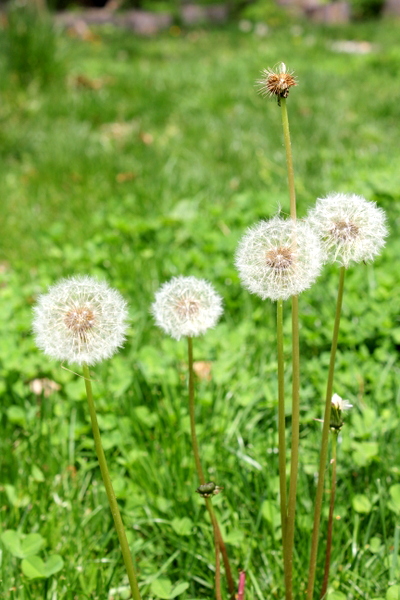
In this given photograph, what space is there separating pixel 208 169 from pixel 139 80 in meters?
2.59

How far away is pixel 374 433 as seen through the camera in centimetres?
212

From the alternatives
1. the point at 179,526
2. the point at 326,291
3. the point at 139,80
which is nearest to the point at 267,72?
the point at 179,526

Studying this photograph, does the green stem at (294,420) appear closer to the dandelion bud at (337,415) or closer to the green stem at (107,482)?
the dandelion bud at (337,415)

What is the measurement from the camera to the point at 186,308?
1.37 meters

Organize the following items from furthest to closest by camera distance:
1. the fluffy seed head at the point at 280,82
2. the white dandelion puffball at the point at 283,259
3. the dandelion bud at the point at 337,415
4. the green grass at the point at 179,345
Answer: the green grass at the point at 179,345 → the dandelion bud at the point at 337,415 → the white dandelion puffball at the point at 283,259 → the fluffy seed head at the point at 280,82

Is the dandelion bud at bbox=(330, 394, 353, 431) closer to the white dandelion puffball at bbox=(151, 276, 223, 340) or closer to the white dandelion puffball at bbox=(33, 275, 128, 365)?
the white dandelion puffball at bbox=(151, 276, 223, 340)

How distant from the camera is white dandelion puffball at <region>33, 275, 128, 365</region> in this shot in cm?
116

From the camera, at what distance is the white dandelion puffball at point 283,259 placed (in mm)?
1132

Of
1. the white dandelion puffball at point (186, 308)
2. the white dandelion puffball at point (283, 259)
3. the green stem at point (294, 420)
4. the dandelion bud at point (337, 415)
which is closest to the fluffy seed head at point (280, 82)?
the white dandelion puffball at point (283, 259)

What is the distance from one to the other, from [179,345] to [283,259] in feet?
5.24

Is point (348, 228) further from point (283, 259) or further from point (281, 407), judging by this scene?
point (281, 407)

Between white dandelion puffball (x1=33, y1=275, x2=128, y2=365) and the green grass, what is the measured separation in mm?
393

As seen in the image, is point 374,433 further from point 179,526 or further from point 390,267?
point 390,267

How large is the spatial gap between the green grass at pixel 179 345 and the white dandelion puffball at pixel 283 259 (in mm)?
81
